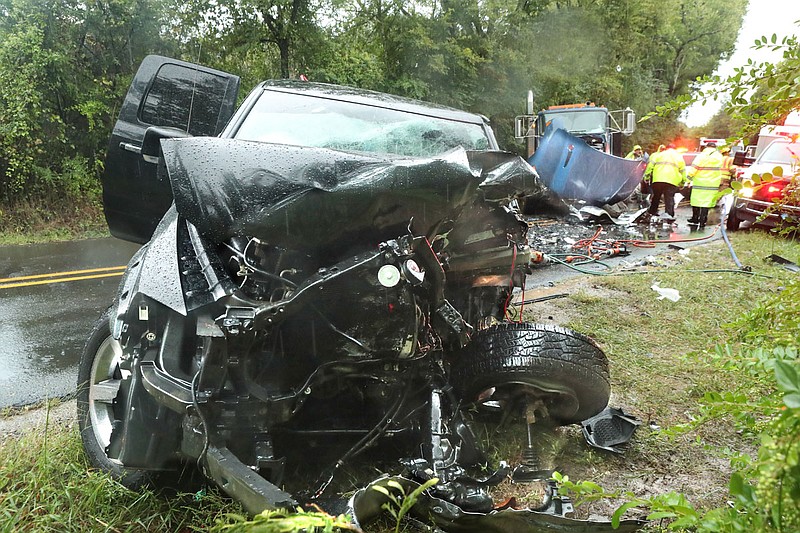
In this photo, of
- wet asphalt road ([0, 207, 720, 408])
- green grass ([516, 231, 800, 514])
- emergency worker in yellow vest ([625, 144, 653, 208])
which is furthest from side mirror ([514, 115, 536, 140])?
green grass ([516, 231, 800, 514])

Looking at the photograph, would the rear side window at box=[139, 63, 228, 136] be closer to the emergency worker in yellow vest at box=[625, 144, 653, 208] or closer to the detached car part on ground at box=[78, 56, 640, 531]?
the detached car part on ground at box=[78, 56, 640, 531]

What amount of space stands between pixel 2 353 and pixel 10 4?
7.79 m

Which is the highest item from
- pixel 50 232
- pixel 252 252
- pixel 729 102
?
pixel 729 102

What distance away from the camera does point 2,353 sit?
4184 millimetres

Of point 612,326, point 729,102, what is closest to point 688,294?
point 612,326

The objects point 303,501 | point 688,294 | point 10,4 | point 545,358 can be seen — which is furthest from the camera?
point 10,4

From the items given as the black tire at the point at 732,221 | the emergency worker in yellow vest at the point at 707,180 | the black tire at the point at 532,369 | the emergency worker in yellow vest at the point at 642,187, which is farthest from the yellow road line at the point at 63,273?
the emergency worker in yellow vest at the point at 642,187

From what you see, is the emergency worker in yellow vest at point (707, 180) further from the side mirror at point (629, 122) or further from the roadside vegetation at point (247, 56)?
the roadside vegetation at point (247, 56)

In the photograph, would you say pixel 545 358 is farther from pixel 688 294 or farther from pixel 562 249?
pixel 562 249

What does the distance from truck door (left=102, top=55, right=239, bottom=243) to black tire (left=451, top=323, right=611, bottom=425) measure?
8.62ft

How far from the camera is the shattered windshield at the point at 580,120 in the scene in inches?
525

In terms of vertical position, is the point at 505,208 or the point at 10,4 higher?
the point at 10,4

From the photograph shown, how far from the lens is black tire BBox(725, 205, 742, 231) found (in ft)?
33.1

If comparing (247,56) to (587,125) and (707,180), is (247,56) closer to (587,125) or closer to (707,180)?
(587,125)
